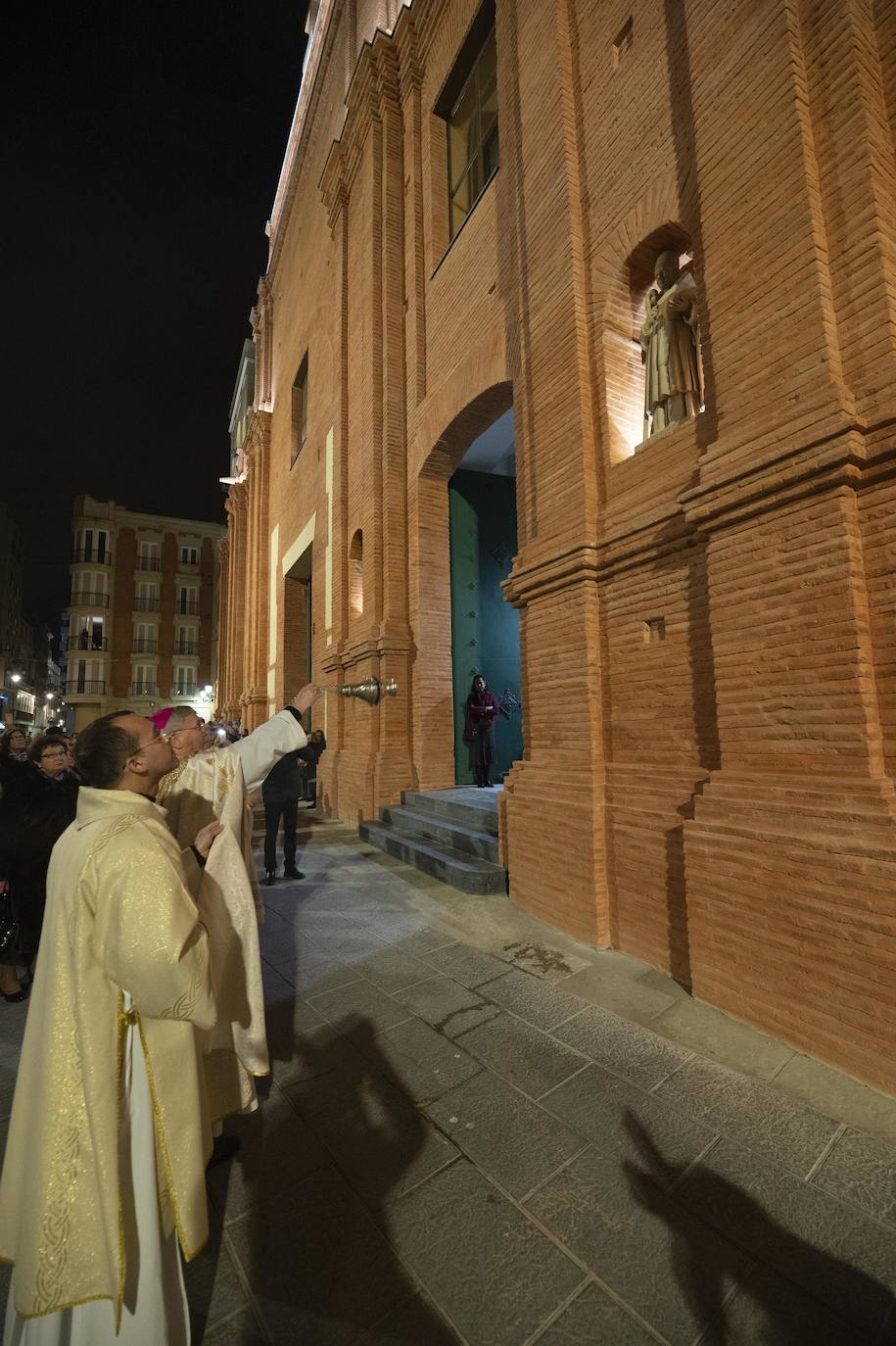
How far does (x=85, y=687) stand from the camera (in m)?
34.3

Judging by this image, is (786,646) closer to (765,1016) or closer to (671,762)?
(671,762)

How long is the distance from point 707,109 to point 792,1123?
5.77 m

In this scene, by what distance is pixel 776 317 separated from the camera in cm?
341

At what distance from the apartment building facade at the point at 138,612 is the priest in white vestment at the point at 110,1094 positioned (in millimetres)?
35835

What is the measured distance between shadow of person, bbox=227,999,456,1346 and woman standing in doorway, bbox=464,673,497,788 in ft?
19.4

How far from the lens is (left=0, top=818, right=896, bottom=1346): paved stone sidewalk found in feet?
5.56

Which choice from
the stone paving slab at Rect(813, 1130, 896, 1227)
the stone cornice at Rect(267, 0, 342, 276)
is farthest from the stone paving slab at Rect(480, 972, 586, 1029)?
the stone cornice at Rect(267, 0, 342, 276)

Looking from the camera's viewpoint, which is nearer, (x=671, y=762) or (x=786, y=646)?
(x=786, y=646)

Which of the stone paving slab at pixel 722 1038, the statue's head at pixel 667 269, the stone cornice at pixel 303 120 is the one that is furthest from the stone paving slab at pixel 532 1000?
the stone cornice at pixel 303 120

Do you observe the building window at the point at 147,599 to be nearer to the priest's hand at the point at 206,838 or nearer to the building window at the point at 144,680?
the building window at the point at 144,680

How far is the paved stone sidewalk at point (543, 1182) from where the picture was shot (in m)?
1.69

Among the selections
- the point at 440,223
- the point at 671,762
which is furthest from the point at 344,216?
the point at 671,762

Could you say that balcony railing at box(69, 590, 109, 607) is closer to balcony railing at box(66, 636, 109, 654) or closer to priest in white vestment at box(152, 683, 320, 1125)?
balcony railing at box(66, 636, 109, 654)

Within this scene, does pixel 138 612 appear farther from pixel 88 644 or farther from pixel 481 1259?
pixel 481 1259
